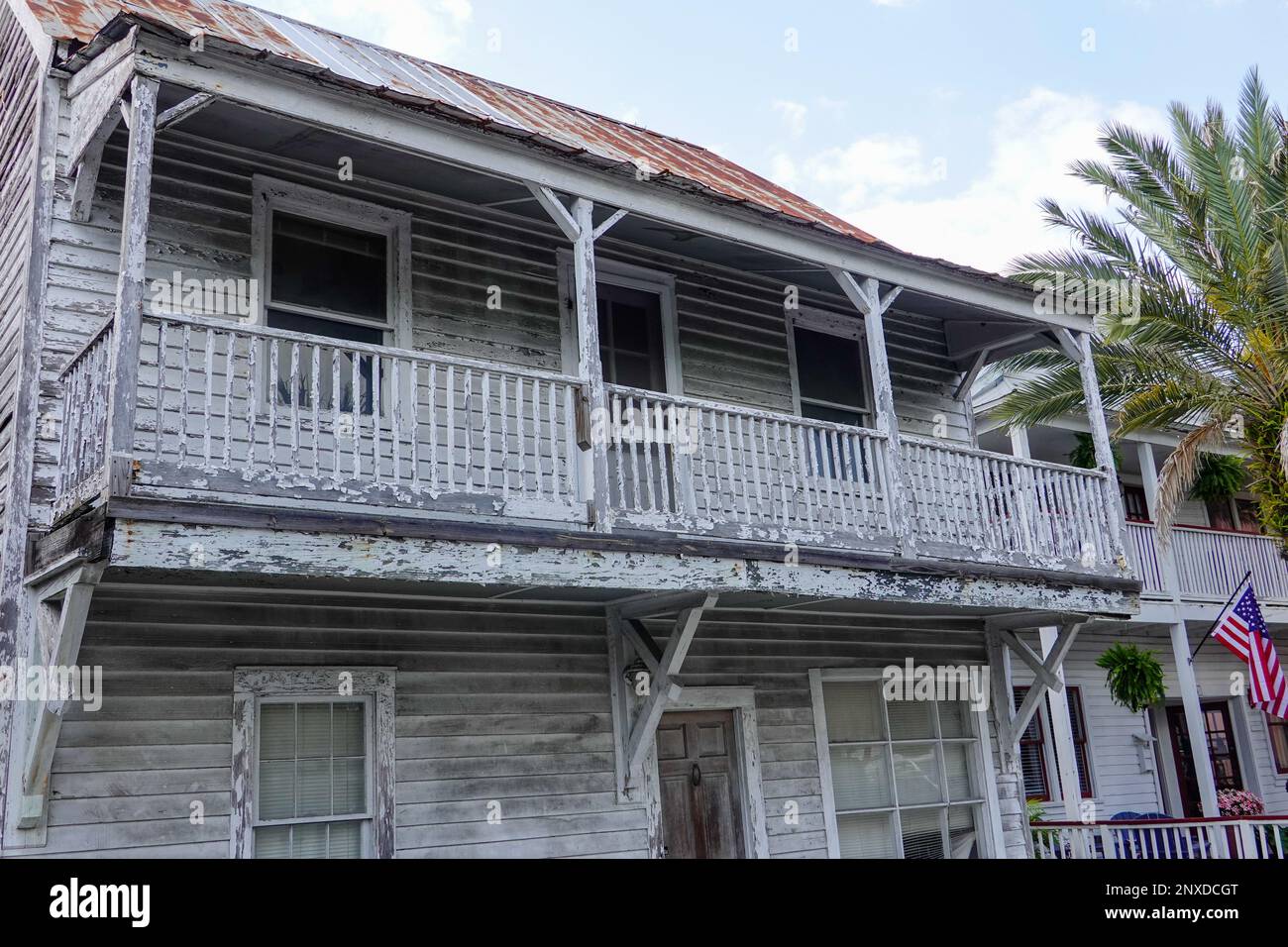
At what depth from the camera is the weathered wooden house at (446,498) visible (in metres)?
6.92

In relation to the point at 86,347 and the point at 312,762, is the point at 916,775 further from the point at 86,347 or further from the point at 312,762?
the point at 86,347

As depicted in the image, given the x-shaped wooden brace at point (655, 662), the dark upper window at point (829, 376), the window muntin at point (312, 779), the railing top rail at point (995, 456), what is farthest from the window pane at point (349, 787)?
the dark upper window at point (829, 376)

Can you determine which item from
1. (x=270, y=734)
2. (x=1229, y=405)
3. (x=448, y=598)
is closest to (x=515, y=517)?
(x=448, y=598)

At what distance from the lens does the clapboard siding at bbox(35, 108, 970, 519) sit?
788 centimetres

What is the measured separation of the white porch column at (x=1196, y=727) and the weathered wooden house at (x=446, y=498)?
630 centimetres

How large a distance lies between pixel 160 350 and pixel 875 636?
23.8 feet

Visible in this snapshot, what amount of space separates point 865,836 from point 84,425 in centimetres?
749

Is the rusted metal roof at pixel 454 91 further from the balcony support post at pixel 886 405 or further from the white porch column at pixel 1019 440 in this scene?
the white porch column at pixel 1019 440

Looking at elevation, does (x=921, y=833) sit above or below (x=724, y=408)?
below

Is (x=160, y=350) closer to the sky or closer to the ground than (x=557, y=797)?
closer to the sky

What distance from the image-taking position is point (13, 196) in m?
8.73

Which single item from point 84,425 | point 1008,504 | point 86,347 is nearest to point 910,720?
point 1008,504

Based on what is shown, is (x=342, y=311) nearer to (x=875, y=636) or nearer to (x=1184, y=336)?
(x=875, y=636)
